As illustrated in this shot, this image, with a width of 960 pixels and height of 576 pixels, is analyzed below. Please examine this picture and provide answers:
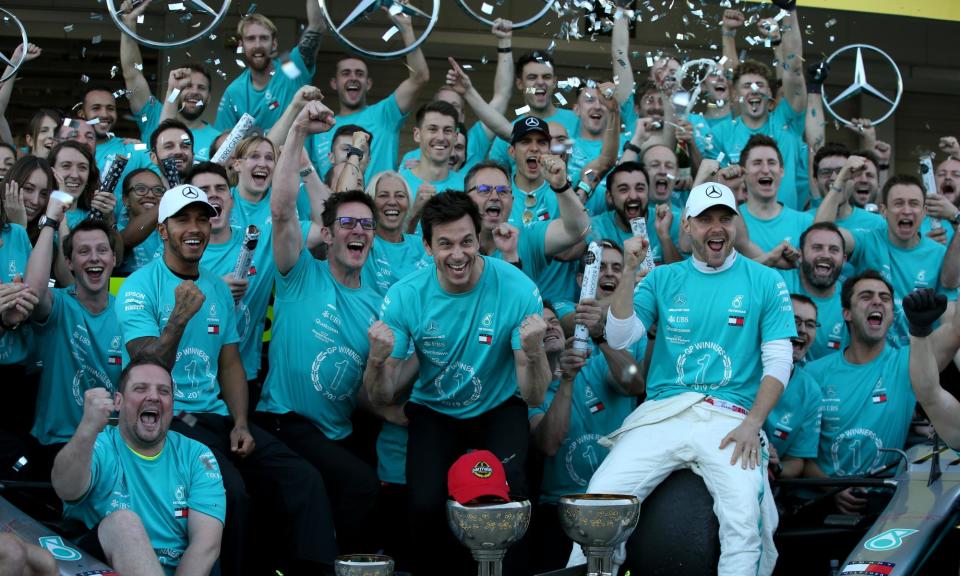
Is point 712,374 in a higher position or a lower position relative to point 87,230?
lower

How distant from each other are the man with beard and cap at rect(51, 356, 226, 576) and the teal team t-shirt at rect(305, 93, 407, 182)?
4056 mm

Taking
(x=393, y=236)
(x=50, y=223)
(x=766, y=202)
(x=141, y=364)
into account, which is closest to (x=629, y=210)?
(x=766, y=202)

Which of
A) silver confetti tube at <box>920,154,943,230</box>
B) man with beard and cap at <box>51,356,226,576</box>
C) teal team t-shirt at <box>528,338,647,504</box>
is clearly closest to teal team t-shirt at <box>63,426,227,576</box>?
man with beard and cap at <box>51,356,226,576</box>

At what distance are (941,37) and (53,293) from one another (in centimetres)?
1357

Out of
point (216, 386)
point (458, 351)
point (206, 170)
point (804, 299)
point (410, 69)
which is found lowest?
point (216, 386)

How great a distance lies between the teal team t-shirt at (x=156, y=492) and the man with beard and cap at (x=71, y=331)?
88 centimetres

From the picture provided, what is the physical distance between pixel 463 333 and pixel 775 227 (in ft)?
10.6

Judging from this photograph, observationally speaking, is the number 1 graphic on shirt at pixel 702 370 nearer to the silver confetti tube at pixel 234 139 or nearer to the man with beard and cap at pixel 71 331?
the man with beard and cap at pixel 71 331

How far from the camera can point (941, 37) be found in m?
16.9

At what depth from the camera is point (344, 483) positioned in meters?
6.52

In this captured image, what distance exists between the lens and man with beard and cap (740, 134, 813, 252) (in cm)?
883

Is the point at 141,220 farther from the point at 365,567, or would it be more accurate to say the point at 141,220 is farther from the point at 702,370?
the point at 365,567

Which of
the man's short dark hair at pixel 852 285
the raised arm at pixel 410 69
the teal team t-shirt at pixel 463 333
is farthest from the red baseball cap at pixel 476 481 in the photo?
the raised arm at pixel 410 69

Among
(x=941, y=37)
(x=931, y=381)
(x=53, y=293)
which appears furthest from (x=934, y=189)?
(x=941, y=37)
